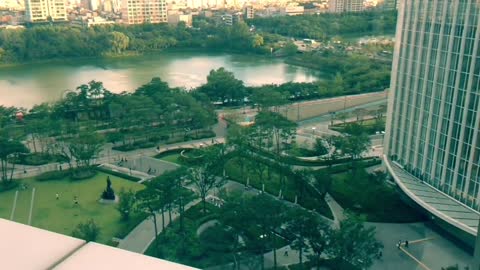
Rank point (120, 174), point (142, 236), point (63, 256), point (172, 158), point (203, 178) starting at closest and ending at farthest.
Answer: point (63, 256) < point (142, 236) < point (203, 178) < point (120, 174) < point (172, 158)

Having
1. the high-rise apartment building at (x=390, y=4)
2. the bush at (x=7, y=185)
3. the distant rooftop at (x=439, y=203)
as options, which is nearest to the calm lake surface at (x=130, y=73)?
the bush at (x=7, y=185)

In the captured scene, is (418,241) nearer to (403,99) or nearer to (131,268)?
(403,99)

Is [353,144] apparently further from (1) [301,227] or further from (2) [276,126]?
(1) [301,227]

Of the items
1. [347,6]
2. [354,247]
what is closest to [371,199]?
[354,247]

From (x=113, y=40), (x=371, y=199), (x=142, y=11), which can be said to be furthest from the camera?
(x=142, y=11)

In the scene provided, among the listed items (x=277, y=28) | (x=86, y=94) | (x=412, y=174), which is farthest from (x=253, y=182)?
(x=277, y=28)

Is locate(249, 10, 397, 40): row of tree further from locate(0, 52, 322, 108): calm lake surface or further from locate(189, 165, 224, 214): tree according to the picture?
locate(189, 165, 224, 214): tree

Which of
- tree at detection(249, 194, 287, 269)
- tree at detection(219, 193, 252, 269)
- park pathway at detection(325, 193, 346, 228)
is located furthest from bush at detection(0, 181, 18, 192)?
park pathway at detection(325, 193, 346, 228)
